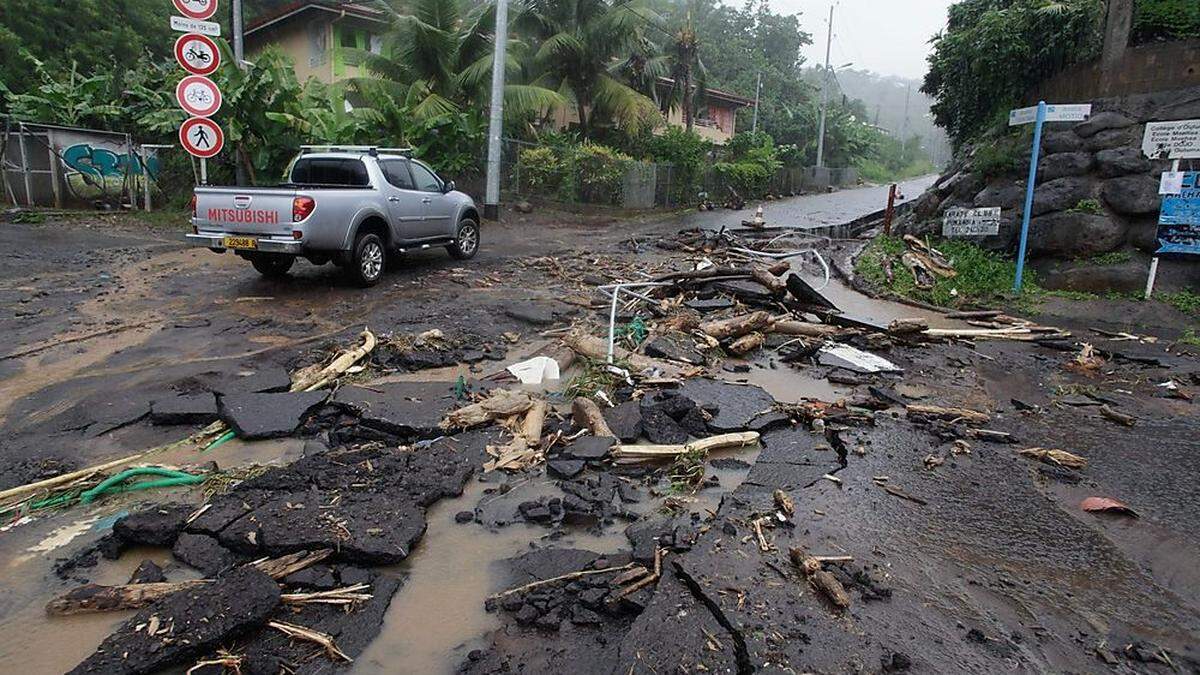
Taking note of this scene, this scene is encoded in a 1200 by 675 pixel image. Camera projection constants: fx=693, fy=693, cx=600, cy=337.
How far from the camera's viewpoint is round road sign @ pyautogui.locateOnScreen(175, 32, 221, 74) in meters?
10.5

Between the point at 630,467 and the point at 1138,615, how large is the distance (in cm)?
296

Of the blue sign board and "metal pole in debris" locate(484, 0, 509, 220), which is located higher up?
"metal pole in debris" locate(484, 0, 509, 220)

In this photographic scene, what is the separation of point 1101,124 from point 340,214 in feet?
44.6

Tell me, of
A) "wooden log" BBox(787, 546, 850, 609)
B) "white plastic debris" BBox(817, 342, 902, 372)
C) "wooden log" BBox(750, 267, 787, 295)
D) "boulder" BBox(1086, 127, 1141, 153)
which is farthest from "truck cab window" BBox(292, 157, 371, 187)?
"boulder" BBox(1086, 127, 1141, 153)

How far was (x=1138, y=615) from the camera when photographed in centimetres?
352

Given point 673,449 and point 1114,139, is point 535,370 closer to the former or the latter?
point 673,449

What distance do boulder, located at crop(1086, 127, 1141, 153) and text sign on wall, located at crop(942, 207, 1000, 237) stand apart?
1.97 metres

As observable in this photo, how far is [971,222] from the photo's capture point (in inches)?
538

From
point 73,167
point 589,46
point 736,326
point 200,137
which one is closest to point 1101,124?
point 736,326

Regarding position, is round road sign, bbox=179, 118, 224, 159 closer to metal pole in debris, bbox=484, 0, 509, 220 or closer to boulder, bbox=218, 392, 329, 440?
boulder, bbox=218, 392, 329, 440

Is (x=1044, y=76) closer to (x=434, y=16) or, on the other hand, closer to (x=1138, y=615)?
(x=1138, y=615)

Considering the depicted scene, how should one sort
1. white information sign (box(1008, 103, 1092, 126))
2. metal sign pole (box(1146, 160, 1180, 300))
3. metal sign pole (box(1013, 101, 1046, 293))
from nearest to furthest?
white information sign (box(1008, 103, 1092, 126)) → metal sign pole (box(1146, 160, 1180, 300)) → metal sign pole (box(1013, 101, 1046, 293))

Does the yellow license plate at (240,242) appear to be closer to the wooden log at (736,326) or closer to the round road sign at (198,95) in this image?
the round road sign at (198,95)

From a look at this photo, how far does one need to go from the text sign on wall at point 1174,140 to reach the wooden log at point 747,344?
7857mm
